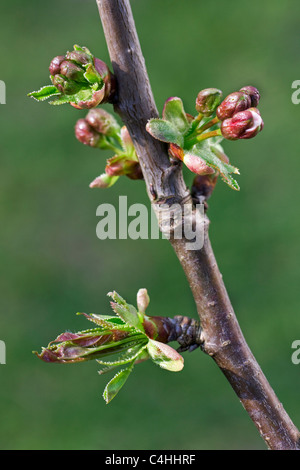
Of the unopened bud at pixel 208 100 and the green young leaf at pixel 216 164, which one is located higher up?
the unopened bud at pixel 208 100

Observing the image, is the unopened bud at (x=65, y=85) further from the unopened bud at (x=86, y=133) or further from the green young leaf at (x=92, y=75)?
the unopened bud at (x=86, y=133)

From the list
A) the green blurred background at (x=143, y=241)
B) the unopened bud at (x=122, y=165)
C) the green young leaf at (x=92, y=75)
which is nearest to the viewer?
the green young leaf at (x=92, y=75)

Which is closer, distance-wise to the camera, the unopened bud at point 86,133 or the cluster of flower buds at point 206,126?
the cluster of flower buds at point 206,126

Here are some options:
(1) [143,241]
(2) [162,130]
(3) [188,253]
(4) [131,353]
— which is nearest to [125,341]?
(4) [131,353]

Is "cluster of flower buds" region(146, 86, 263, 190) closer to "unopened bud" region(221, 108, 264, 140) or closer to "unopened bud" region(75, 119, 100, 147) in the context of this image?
"unopened bud" region(221, 108, 264, 140)

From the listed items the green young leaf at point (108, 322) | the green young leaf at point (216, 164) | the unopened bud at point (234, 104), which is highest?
the unopened bud at point (234, 104)

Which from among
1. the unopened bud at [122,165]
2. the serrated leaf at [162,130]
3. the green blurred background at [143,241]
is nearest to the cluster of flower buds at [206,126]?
the serrated leaf at [162,130]

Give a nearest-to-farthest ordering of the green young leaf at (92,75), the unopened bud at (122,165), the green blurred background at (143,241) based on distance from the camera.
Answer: the green young leaf at (92,75)
the unopened bud at (122,165)
the green blurred background at (143,241)

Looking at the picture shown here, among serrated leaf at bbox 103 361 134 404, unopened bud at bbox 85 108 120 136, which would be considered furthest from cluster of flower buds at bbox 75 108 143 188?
serrated leaf at bbox 103 361 134 404
